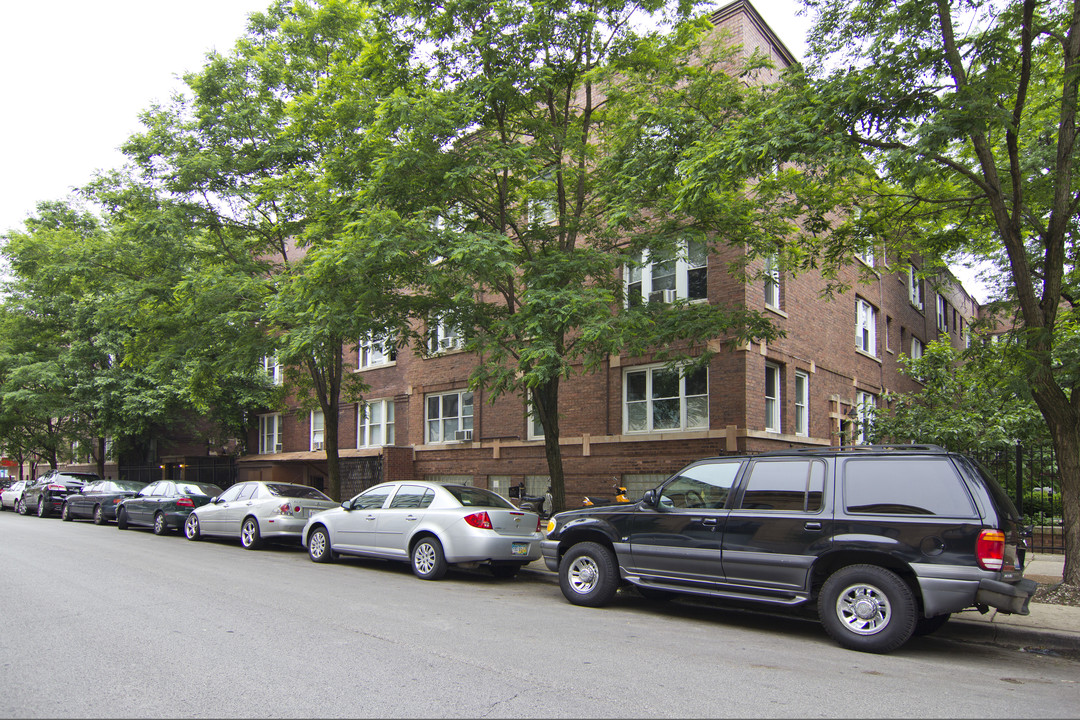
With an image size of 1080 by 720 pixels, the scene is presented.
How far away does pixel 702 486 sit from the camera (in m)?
8.03

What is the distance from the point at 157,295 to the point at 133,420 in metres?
13.8

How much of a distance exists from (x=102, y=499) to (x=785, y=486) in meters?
21.2

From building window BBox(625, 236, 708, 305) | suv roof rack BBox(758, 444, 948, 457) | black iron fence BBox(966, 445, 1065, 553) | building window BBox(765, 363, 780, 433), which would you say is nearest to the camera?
suv roof rack BBox(758, 444, 948, 457)

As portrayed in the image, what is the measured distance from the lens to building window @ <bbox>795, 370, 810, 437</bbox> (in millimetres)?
18359

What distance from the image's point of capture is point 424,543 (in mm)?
10867

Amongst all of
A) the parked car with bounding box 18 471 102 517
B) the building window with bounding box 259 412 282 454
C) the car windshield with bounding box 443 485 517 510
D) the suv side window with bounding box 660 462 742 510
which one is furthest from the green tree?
the parked car with bounding box 18 471 102 517

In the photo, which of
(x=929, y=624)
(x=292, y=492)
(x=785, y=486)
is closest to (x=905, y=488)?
(x=785, y=486)

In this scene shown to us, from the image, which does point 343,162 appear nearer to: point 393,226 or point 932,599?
point 393,226

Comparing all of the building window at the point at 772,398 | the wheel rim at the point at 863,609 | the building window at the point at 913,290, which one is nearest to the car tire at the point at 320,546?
the wheel rim at the point at 863,609

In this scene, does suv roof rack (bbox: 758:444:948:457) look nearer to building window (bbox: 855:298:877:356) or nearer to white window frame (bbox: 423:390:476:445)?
white window frame (bbox: 423:390:476:445)

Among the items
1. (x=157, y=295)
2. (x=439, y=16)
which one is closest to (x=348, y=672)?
(x=439, y=16)

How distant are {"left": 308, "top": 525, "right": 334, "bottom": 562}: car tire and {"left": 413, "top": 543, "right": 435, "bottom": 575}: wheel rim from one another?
7.60 feet

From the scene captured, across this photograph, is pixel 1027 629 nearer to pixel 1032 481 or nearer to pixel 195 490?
pixel 1032 481

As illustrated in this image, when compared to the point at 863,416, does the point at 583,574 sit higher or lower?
lower
